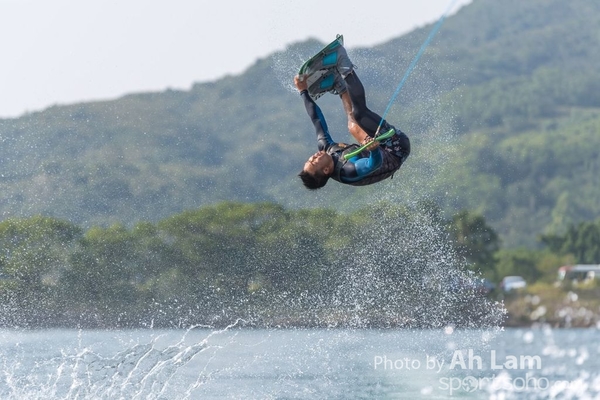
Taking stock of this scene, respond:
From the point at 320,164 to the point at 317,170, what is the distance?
0.18 feet

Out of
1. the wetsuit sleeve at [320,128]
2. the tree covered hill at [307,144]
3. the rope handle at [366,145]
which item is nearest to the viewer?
the rope handle at [366,145]

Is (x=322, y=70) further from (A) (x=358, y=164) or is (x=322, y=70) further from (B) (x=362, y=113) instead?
(A) (x=358, y=164)

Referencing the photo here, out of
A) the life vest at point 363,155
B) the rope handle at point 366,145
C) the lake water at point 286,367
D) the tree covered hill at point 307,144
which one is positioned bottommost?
the tree covered hill at point 307,144

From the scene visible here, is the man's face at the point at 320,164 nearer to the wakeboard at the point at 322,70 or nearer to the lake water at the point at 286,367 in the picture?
the wakeboard at the point at 322,70

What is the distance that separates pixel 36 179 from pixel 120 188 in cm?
551

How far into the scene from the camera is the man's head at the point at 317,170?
8.96 m

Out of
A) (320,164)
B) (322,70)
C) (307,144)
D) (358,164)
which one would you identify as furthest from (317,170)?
(307,144)

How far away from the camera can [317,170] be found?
8.97 meters

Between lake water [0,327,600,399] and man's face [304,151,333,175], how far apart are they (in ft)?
13.7

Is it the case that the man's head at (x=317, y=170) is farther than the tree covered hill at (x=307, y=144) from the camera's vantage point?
No

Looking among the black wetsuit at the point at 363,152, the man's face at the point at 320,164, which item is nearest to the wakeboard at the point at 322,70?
the black wetsuit at the point at 363,152

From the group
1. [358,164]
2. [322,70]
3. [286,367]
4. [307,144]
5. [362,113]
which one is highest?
[322,70]

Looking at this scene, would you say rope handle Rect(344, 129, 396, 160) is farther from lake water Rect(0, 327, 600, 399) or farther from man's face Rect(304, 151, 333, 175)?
lake water Rect(0, 327, 600, 399)

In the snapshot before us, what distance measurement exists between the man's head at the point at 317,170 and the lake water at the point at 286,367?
4098mm
